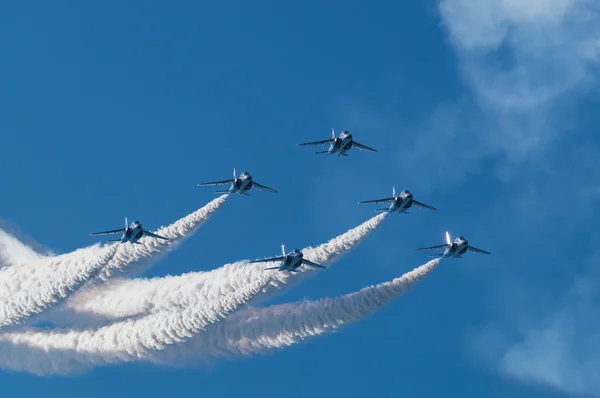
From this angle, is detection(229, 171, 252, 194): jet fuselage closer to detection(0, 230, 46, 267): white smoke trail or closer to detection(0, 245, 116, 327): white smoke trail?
detection(0, 245, 116, 327): white smoke trail

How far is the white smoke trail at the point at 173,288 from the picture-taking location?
16550cm

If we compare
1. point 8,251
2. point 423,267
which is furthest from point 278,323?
point 8,251

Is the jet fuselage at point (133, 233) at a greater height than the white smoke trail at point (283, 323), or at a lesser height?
greater

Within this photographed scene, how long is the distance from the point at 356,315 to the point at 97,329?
2654 centimetres

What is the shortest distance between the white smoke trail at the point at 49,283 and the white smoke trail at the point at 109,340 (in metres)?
5.10

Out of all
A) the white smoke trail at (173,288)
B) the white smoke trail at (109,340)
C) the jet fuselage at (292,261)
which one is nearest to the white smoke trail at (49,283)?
the white smoke trail at (173,288)

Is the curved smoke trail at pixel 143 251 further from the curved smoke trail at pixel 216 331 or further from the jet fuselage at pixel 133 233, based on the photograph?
the jet fuselage at pixel 133 233

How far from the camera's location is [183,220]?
170875mm

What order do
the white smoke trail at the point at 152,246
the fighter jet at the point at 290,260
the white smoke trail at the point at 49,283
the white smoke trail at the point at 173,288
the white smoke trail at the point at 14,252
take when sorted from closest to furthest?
the fighter jet at the point at 290,260
the white smoke trail at the point at 173,288
the white smoke trail at the point at 49,283
the white smoke trail at the point at 152,246
the white smoke trail at the point at 14,252

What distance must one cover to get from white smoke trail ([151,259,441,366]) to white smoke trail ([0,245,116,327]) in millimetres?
10700

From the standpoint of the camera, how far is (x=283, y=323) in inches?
6442

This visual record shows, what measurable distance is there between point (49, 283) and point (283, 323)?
23794mm

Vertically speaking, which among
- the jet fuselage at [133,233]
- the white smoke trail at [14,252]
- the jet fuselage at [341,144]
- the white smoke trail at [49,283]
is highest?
the jet fuselage at [341,144]

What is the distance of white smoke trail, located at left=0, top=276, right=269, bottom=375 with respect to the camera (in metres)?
163
